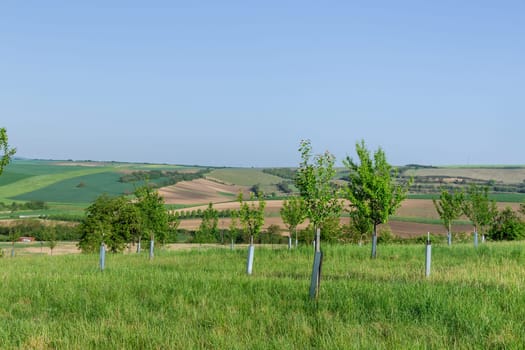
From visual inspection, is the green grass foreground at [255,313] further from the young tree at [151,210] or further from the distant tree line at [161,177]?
the distant tree line at [161,177]

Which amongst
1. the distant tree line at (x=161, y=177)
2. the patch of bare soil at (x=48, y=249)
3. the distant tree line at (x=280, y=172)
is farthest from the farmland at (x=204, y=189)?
the patch of bare soil at (x=48, y=249)

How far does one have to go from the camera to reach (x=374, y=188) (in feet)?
95.6

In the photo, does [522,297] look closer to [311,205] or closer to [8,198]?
[311,205]

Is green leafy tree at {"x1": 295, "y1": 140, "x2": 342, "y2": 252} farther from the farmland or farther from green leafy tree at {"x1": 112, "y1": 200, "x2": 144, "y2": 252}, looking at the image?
the farmland

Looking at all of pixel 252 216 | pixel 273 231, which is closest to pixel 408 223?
pixel 273 231

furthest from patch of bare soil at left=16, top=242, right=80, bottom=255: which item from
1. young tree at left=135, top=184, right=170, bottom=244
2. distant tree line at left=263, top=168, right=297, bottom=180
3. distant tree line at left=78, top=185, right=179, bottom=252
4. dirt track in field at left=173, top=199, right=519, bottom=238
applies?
distant tree line at left=263, top=168, right=297, bottom=180

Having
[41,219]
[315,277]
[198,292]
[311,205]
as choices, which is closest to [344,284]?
[315,277]

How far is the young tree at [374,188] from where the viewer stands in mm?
29031

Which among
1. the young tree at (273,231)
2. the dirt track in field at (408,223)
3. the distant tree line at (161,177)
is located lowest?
the young tree at (273,231)

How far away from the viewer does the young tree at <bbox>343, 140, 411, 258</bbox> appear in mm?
29031

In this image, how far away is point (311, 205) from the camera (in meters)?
27.2

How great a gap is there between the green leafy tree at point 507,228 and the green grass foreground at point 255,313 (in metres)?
45.3

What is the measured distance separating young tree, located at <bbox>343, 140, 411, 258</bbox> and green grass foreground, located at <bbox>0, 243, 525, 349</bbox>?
12.4m

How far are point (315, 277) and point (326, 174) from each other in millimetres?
15448
